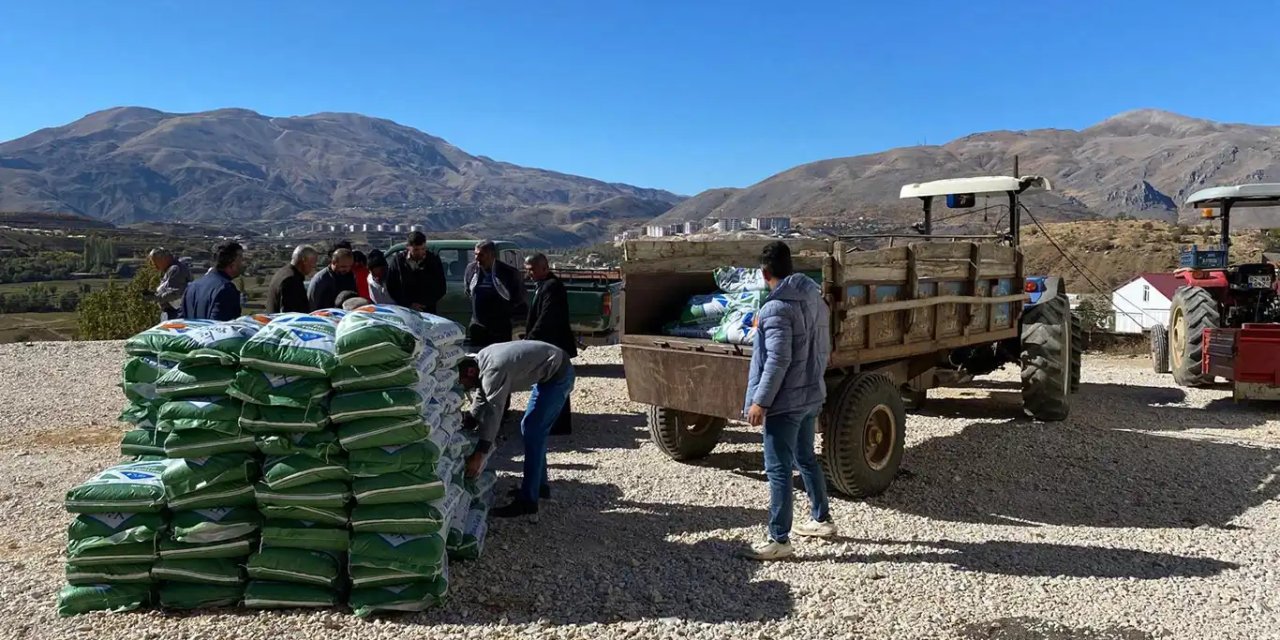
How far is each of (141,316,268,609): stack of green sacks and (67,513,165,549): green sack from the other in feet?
0.29

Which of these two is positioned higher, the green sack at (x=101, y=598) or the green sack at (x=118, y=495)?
the green sack at (x=118, y=495)

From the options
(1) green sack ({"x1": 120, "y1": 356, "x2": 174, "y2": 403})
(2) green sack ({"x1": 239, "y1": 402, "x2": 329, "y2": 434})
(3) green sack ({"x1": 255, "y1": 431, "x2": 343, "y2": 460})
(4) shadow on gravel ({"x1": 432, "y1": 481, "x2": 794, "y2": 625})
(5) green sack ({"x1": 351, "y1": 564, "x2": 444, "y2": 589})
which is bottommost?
(4) shadow on gravel ({"x1": 432, "y1": 481, "x2": 794, "y2": 625})

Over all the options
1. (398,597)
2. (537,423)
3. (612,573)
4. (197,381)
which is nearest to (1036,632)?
(612,573)

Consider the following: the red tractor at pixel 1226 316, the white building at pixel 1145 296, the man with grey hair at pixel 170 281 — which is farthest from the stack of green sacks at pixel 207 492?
the white building at pixel 1145 296

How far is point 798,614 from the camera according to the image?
4051mm

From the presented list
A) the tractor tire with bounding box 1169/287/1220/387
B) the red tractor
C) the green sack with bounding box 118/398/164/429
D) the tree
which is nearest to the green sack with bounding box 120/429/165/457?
the green sack with bounding box 118/398/164/429

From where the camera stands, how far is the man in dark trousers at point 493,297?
25.1 feet

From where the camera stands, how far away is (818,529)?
5035mm

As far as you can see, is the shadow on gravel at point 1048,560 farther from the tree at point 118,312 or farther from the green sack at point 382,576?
the tree at point 118,312

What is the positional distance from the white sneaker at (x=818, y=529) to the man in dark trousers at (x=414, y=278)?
450 centimetres

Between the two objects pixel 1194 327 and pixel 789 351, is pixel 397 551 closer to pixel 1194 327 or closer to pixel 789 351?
pixel 789 351

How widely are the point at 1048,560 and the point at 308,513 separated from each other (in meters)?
3.82

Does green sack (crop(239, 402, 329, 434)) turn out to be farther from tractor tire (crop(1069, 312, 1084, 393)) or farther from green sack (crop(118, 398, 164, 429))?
tractor tire (crop(1069, 312, 1084, 393))

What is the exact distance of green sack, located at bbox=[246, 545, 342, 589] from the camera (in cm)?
396
